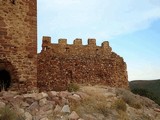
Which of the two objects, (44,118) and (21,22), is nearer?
(44,118)

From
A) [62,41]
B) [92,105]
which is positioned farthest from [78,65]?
[92,105]

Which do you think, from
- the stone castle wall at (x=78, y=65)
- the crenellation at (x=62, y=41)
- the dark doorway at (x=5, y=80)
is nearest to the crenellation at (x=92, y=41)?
the stone castle wall at (x=78, y=65)

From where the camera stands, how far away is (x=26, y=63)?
14.7 m

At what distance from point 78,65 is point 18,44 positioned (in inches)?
398

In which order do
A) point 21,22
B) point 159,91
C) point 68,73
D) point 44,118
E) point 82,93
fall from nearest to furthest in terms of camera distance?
point 44,118, point 82,93, point 21,22, point 68,73, point 159,91

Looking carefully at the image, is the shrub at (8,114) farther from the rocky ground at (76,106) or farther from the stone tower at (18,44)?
the stone tower at (18,44)

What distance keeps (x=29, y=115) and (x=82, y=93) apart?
2.70m

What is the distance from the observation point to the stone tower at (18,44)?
→ 14.2m

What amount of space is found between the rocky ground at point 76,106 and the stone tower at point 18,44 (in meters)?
1.21

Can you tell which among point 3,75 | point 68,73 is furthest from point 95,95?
point 68,73

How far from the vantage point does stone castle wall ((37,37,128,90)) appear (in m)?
23.6

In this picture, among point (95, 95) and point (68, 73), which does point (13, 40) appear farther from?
point (68, 73)

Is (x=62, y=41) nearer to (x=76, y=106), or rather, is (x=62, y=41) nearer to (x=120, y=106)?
(x=120, y=106)

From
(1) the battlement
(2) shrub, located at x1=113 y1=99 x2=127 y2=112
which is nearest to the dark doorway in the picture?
(2) shrub, located at x1=113 y1=99 x2=127 y2=112
